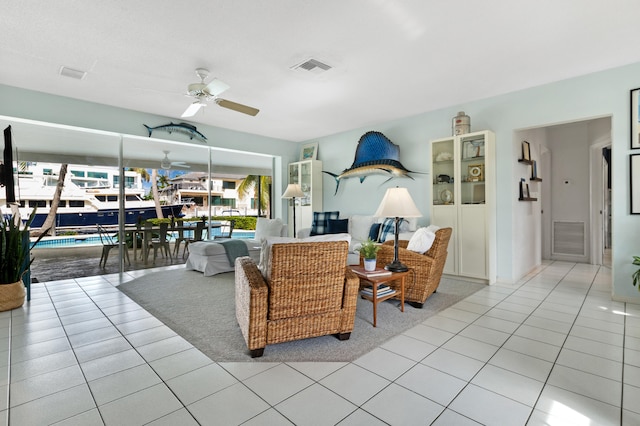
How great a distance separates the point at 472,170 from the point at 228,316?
3.85 meters

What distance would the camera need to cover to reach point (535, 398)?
5.83 ft

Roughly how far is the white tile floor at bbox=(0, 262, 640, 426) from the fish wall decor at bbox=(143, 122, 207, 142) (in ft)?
11.1

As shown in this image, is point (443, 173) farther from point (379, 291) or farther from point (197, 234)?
point (197, 234)

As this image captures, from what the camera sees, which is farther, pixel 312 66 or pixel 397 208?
pixel 312 66

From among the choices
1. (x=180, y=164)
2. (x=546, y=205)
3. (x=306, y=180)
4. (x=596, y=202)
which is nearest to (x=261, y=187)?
(x=306, y=180)

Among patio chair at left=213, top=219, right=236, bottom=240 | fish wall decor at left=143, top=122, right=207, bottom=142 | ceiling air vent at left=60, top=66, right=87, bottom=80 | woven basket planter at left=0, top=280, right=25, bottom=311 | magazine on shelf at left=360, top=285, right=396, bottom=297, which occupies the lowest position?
woven basket planter at left=0, top=280, right=25, bottom=311

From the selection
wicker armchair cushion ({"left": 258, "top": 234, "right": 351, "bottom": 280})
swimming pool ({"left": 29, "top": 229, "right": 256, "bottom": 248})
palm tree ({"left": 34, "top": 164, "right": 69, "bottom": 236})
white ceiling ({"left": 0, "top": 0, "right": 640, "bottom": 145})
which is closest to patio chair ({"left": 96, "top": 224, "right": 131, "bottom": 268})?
swimming pool ({"left": 29, "top": 229, "right": 256, "bottom": 248})

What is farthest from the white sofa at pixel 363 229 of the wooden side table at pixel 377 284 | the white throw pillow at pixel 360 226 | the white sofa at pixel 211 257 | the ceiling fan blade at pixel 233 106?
the ceiling fan blade at pixel 233 106

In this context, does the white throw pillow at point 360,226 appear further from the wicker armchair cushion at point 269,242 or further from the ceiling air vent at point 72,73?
the ceiling air vent at point 72,73

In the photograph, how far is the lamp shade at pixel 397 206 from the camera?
10.4 ft

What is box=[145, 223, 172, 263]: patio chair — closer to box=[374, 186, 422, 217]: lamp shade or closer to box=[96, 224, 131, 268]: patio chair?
box=[96, 224, 131, 268]: patio chair

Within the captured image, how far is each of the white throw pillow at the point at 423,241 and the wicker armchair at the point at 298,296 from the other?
1.22 meters

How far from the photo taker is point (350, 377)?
6.60ft

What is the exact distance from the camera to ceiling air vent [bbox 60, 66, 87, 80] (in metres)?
3.63
